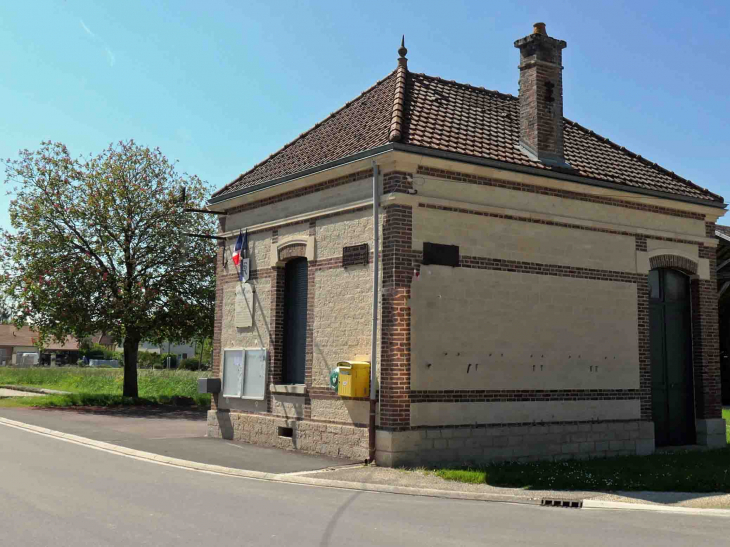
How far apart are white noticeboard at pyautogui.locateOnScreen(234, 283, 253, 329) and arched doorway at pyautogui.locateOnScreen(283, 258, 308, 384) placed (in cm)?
101

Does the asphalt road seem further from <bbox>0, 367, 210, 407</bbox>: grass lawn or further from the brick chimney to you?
<bbox>0, 367, 210, 407</bbox>: grass lawn

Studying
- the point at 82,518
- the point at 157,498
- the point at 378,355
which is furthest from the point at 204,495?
the point at 378,355

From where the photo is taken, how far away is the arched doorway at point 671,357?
16.0m

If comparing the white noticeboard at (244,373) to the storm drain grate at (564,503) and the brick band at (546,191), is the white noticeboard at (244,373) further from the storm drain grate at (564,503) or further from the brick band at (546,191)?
the storm drain grate at (564,503)

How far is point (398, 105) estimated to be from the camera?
1421cm

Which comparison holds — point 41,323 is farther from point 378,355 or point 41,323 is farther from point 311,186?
point 378,355

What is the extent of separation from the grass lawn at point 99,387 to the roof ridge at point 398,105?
59.0 feet

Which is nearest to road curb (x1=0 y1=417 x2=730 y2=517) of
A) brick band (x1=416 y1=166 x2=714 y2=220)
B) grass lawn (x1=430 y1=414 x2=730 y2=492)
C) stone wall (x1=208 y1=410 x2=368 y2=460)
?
grass lawn (x1=430 y1=414 x2=730 y2=492)

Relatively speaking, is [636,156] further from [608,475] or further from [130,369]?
[130,369]

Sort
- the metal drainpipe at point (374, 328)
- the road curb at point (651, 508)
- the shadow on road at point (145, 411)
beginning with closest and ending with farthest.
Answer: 1. the road curb at point (651, 508)
2. the metal drainpipe at point (374, 328)
3. the shadow on road at point (145, 411)

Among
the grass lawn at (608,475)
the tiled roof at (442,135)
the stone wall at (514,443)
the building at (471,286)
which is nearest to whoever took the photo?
the grass lawn at (608,475)

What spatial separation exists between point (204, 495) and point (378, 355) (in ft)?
14.1

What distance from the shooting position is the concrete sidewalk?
10.1m

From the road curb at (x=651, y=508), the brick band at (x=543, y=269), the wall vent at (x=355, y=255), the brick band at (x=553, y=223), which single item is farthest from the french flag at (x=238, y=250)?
the road curb at (x=651, y=508)
